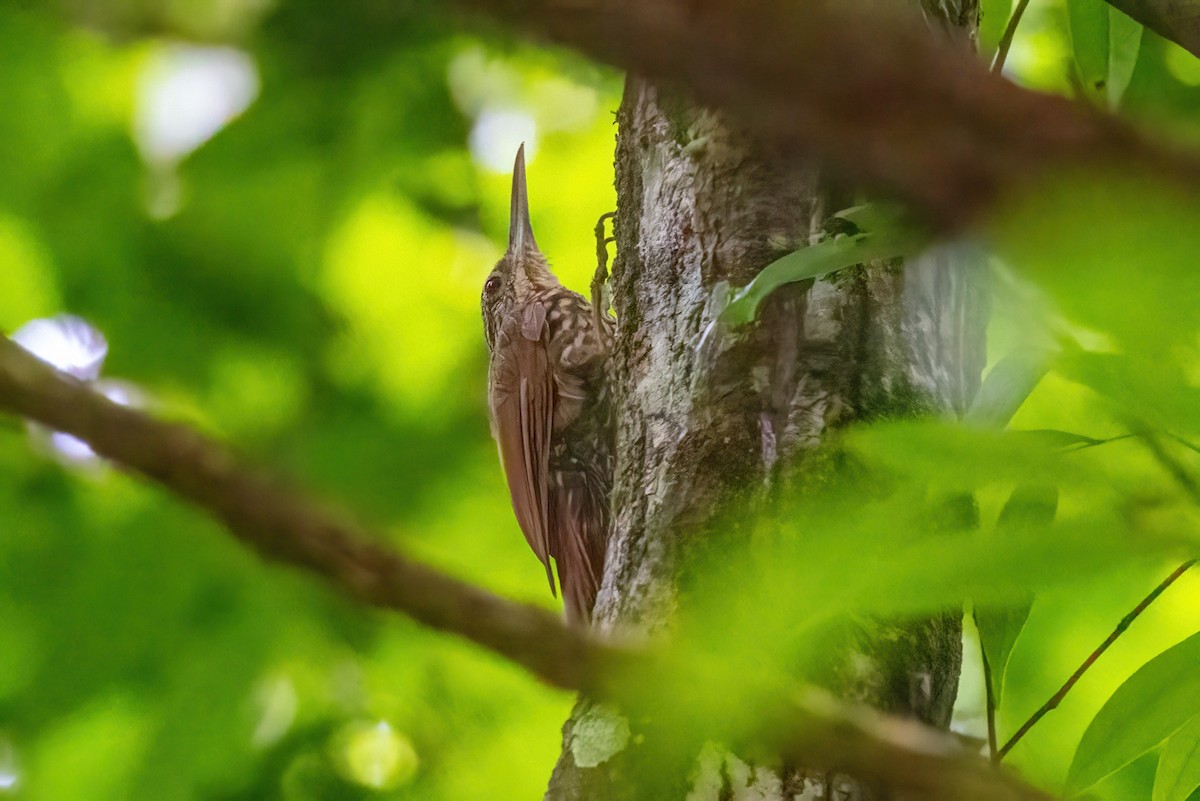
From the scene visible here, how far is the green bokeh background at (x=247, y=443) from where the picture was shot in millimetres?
934

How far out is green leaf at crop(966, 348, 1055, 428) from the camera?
2.56 feet

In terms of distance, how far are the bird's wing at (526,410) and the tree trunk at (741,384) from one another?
903 mm

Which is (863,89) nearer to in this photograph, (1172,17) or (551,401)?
(1172,17)

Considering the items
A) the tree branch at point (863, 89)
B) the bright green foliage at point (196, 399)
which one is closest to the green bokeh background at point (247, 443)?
the bright green foliage at point (196, 399)

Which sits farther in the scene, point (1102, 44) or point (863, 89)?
point (1102, 44)

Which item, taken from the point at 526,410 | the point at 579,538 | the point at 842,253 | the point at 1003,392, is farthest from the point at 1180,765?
the point at 526,410

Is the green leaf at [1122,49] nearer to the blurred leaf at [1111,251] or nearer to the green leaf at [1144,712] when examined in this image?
the green leaf at [1144,712]

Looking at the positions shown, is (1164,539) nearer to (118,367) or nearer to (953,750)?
(953,750)

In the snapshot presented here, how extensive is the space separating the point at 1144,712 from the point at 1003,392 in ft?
1.05

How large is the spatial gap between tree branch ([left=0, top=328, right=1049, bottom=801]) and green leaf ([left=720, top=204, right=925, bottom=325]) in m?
0.36

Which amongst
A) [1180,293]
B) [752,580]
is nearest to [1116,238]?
[1180,293]

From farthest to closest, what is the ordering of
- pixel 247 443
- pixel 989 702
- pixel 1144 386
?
1. pixel 989 702
2. pixel 247 443
3. pixel 1144 386

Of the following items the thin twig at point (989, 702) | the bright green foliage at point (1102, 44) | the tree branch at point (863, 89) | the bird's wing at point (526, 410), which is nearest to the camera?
the tree branch at point (863, 89)

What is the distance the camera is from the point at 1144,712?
3.04ft
